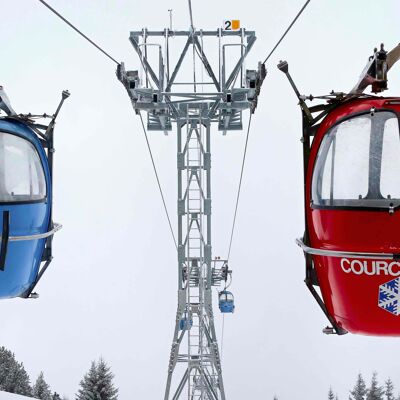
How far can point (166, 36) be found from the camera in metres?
9.58

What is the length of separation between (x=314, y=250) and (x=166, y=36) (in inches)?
240

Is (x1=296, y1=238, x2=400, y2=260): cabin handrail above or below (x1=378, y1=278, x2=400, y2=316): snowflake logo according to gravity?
above

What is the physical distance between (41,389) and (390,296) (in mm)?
40481

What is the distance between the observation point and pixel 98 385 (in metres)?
33.0

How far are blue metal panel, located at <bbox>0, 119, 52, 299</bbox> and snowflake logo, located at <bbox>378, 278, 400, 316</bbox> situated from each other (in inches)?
117

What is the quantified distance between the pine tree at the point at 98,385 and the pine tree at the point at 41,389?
7527 mm

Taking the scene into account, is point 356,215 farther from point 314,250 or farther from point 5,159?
point 5,159

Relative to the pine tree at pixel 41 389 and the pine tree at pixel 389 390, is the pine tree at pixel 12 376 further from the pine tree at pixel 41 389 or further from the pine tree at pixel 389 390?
the pine tree at pixel 389 390

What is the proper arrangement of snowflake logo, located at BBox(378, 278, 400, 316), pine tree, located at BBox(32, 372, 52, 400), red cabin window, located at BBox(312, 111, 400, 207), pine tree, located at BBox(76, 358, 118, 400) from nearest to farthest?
red cabin window, located at BBox(312, 111, 400, 207) < snowflake logo, located at BBox(378, 278, 400, 316) < pine tree, located at BBox(76, 358, 118, 400) < pine tree, located at BBox(32, 372, 52, 400)

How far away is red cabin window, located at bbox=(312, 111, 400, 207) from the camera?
407 cm

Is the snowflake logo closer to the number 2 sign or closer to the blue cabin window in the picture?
the blue cabin window

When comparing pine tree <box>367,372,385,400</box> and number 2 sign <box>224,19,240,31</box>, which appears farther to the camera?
pine tree <box>367,372,385,400</box>

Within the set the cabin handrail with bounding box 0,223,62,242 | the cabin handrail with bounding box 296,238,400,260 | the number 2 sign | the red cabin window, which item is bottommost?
the cabin handrail with bounding box 296,238,400,260

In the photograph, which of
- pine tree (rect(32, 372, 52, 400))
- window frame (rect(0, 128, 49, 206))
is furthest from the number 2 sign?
pine tree (rect(32, 372, 52, 400))
